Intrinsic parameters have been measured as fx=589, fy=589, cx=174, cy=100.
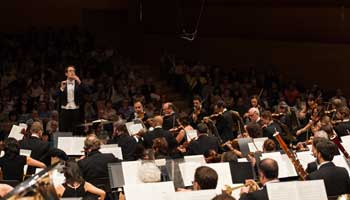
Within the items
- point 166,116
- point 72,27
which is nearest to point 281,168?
point 166,116

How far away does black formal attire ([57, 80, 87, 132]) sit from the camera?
1107cm

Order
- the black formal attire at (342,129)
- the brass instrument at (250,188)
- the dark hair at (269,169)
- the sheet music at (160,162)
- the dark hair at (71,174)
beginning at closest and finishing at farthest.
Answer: the dark hair at (269,169)
the brass instrument at (250,188)
the dark hair at (71,174)
the sheet music at (160,162)
the black formal attire at (342,129)

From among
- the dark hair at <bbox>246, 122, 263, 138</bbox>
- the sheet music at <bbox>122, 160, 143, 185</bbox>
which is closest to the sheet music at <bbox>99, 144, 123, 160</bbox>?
the sheet music at <bbox>122, 160, 143, 185</bbox>

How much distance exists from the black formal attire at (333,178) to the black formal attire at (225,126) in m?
4.68

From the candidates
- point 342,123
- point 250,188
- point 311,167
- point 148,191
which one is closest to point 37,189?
point 148,191

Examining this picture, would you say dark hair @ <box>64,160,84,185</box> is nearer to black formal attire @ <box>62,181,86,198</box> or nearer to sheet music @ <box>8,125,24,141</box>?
black formal attire @ <box>62,181,86,198</box>

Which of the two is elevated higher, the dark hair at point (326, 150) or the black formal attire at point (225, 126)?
the black formal attire at point (225, 126)

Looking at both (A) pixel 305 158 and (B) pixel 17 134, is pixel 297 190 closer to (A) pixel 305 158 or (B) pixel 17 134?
(A) pixel 305 158

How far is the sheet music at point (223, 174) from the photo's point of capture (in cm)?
678

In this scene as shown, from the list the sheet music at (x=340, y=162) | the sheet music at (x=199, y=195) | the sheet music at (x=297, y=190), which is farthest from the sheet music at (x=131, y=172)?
the sheet music at (x=340, y=162)

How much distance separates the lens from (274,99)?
15227mm

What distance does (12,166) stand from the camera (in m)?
Answer: 7.60

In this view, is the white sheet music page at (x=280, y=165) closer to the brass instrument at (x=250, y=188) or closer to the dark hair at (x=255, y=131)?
the brass instrument at (x=250, y=188)

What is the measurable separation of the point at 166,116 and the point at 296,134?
244cm
